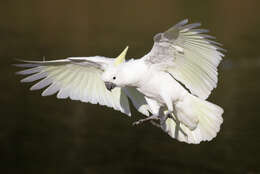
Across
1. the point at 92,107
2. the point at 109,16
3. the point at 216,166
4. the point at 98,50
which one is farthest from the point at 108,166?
the point at 109,16

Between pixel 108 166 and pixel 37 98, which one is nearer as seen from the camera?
pixel 108 166

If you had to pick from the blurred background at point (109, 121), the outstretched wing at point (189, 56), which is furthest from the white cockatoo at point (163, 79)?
the blurred background at point (109, 121)

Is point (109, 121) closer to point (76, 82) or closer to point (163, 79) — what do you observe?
point (76, 82)

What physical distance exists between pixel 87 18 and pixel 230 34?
199 inches

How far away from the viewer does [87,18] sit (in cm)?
1914

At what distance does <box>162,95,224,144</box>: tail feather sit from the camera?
5.82 m

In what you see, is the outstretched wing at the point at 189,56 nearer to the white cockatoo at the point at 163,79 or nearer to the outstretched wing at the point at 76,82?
the white cockatoo at the point at 163,79

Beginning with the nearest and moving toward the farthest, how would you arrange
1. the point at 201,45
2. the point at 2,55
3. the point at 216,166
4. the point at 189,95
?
1. the point at 201,45
2. the point at 189,95
3. the point at 216,166
4. the point at 2,55

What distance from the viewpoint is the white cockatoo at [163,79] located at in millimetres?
5359

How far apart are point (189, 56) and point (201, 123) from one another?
83 centimetres

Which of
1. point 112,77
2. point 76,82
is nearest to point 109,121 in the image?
point 76,82

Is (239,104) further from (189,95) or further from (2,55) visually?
(2,55)

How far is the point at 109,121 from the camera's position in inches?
409

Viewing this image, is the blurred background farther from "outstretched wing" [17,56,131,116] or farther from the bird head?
the bird head
